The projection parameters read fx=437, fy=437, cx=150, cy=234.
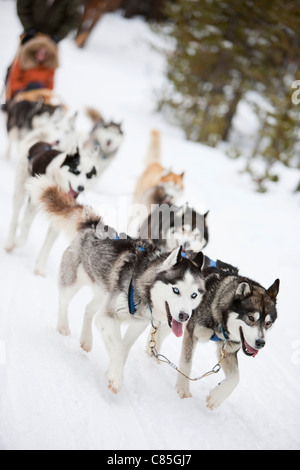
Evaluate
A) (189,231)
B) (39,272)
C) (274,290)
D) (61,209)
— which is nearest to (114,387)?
(274,290)

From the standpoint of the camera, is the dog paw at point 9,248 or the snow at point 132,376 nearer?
the snow at point 132,376

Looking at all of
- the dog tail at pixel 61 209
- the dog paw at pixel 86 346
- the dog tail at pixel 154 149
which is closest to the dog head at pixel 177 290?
the dog paw at pixel 86 346

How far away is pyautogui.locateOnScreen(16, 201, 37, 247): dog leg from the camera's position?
400 cm

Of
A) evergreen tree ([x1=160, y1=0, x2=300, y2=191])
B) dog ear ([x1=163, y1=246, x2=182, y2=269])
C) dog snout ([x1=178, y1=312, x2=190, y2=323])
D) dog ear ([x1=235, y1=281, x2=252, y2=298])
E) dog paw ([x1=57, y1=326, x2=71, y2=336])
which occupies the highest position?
evergreen tree ([x1=160, y1=0, x2=300, y2=191])

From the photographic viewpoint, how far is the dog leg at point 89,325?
114 inches

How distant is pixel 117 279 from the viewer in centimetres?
268

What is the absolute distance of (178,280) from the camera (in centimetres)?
240

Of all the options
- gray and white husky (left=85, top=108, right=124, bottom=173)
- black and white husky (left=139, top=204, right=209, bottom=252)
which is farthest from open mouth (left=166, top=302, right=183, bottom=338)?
gray and white husky (left=85, top=108, right=124, bottom=173)

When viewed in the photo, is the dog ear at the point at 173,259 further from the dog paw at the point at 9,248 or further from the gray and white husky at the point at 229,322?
the dog paw at the point at 9,248

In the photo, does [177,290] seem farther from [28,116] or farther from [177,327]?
[28,116]

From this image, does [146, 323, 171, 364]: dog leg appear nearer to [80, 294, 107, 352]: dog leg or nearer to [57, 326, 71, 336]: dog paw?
[80, 294, 107, 352]: dog leg

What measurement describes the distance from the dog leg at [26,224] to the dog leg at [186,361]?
1994mm

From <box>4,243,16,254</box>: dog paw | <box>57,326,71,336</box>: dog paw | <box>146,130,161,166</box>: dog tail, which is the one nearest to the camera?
<box>57,326,71,336</box>: dog paw

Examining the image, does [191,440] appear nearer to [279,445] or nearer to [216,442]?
[216,442]
